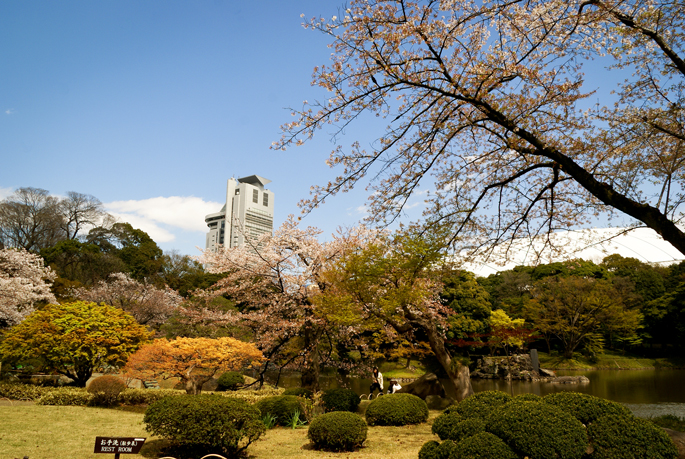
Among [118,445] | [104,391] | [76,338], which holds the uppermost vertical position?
[76,338]

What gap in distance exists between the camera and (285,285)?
13.4 meters

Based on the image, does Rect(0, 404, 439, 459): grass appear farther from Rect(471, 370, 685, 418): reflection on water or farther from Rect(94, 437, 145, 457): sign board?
Rect(471, 370, 685, 418): reflection on water

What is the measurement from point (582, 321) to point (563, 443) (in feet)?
101

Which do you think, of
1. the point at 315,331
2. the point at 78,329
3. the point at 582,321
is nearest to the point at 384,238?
the point at 315,331

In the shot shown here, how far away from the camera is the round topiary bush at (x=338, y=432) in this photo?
7.55 meters

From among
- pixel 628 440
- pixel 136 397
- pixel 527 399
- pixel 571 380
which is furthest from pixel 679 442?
pixel 571 380

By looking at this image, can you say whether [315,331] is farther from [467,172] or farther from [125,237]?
[125,237]

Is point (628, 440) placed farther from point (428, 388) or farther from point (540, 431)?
point (428, 388)

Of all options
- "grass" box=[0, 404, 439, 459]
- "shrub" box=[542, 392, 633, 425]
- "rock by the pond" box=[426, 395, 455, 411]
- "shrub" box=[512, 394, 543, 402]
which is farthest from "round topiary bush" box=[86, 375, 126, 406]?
"shrub" box=[542, 392, 633, 425]

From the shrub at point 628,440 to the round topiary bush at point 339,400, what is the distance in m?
7.35

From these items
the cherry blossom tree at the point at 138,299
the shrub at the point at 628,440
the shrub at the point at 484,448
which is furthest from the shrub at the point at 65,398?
the cherry blossom tree at the point at 138,299

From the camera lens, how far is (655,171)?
8.25m

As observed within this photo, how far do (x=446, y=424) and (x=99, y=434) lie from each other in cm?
670

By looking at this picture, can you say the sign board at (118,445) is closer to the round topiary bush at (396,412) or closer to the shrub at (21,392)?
the round topiary bush at (396,412)
